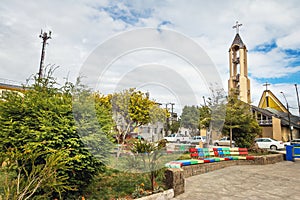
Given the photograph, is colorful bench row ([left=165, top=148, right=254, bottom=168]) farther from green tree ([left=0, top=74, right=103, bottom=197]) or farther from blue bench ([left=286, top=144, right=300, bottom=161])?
green tree ([left=0, top=74, right=103, bottom=197])

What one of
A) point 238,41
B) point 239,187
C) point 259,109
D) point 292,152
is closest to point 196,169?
point 239,187

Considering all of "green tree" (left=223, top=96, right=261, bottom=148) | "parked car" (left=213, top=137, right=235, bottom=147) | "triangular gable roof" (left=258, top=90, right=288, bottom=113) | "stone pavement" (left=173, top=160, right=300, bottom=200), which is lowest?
"stone pavement" (left=173, top=160, right=300, bottom=200)

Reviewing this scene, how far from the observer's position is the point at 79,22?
7969 mm

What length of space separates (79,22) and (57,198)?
608 cm

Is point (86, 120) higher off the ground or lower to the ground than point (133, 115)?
lower

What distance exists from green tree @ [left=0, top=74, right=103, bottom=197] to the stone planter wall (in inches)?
64.4

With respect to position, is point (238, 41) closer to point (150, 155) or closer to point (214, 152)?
point (214, 152)

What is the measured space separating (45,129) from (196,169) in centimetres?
513

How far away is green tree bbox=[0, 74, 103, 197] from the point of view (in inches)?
147

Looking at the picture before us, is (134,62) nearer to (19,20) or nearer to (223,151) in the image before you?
(19,20)

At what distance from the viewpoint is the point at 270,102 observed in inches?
1452

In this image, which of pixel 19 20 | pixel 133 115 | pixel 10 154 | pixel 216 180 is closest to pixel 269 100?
pixel 133 115

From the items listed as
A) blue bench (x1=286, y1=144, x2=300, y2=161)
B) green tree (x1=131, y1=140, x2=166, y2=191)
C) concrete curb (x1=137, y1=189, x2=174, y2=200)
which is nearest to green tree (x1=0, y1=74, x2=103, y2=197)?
green tree (x1=131, y1=140, x2=166, y2=191)

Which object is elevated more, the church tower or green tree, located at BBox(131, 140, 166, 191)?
the church tower
